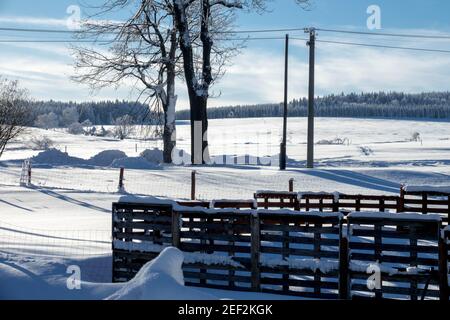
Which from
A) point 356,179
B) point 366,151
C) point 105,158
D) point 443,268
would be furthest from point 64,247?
point 366,151

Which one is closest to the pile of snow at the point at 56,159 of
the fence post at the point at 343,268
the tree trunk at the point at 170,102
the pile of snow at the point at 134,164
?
the pile of snow at the point at 134,164

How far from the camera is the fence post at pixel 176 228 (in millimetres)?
9703

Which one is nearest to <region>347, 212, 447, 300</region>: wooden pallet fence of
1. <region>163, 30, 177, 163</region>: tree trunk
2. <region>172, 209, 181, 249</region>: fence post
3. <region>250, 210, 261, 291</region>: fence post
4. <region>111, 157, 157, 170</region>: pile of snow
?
<region>250, 210, 261, 291</region>: fence post

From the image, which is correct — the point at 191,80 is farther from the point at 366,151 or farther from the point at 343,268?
the point at 366,151

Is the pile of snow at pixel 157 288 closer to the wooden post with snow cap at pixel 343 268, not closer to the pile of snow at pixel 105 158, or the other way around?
the wooden post with snow cap at pixel 343 268

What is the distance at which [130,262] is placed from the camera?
10172 millimetres

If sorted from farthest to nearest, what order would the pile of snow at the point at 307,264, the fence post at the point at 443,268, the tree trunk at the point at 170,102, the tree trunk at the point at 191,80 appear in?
the tree trunk at the point at 170,102, the tree trunk at the point at 191,80, the pile of snow at the point at 307,264, the fence post at the point at 443,268

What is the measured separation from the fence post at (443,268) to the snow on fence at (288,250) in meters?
0.01

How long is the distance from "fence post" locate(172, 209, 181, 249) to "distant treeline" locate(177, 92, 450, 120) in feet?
490

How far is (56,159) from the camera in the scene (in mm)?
37000

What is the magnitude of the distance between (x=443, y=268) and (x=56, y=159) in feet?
104

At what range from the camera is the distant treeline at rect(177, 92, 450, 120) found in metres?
156
